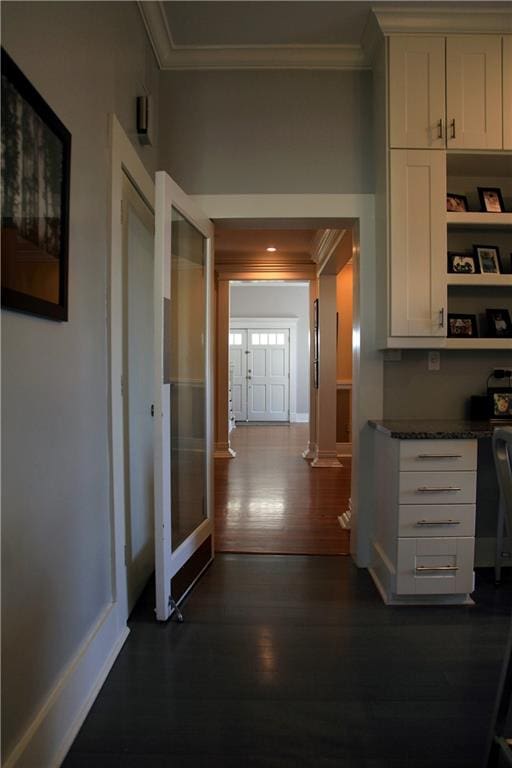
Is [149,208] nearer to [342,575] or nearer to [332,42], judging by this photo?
[332,42]

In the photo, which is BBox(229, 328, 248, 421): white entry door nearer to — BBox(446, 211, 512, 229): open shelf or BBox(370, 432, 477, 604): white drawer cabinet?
BBox(446, 211, 512, 229): open shelf

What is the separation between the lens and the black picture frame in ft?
3.35

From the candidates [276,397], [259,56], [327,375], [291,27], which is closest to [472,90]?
[291,27]

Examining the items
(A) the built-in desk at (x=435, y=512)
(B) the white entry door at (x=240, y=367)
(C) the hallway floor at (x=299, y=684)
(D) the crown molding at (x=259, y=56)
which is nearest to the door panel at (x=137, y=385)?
(C) the hallway floor at (x=299, y=684)

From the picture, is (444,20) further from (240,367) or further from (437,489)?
(240,367)

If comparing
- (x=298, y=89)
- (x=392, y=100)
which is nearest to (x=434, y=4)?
(x=392, y=100)

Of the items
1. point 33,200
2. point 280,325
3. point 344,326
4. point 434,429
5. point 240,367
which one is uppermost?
point 280,325

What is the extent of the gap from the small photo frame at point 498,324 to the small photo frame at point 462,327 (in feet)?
0.27

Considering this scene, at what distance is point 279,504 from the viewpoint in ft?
12.2

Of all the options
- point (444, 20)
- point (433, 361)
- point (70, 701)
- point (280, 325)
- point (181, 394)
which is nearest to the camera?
point (70, 701)

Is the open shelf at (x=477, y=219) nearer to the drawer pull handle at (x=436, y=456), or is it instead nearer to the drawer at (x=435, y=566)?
the drawer pull handle at (x=436, y=456)

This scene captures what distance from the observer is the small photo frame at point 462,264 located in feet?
8.14

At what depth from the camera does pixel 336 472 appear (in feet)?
16.4

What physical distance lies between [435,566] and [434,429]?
2.12ft
